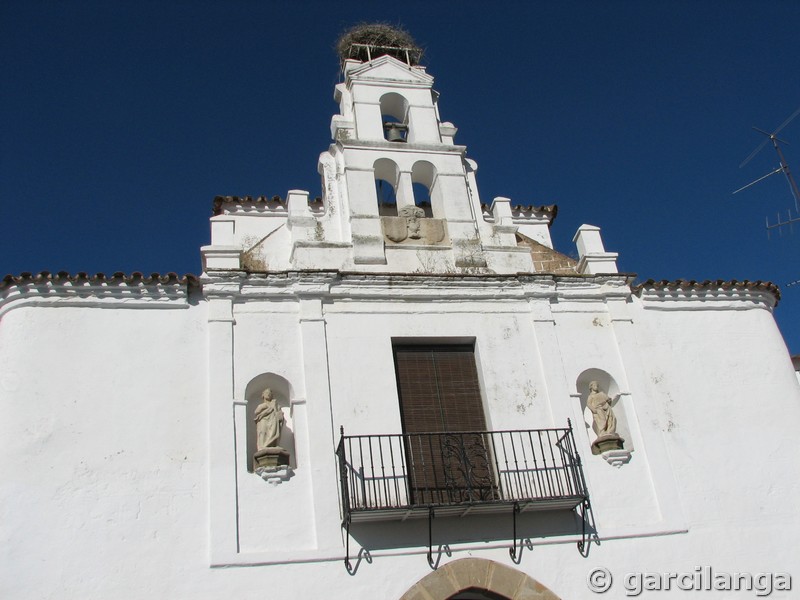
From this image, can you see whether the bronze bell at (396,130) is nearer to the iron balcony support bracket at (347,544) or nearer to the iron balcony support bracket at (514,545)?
the iron balcony support bracket at (514,545)

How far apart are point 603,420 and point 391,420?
2608mm

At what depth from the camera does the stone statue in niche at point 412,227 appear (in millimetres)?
11078

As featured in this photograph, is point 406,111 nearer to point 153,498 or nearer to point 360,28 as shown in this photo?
point 360,28

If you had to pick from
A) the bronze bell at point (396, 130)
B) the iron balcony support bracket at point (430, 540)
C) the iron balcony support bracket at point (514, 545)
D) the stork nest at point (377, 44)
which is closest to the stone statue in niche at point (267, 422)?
the iron balcony support bracket at point (430, 540)

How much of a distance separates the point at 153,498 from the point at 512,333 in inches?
187

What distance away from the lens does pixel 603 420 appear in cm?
985

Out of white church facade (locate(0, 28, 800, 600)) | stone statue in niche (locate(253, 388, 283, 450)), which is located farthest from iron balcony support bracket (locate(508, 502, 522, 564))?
stone statue in niche (locate(253, 388, 283, 450))

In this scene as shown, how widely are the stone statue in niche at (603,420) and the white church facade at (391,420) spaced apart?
3 cm

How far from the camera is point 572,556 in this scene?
893 centimetres

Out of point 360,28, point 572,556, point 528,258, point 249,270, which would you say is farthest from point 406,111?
point 572,556

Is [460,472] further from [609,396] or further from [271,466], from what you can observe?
[609,396]

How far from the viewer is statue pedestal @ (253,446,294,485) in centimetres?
882

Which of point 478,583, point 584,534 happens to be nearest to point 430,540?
point 478,583

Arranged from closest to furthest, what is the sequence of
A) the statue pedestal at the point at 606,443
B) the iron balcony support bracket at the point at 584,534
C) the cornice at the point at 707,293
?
1. the iron balcony support bracket at the point at 584,534
2. the statue pedestal at the point at 606,443
3. the cornice at the point at 707,293
